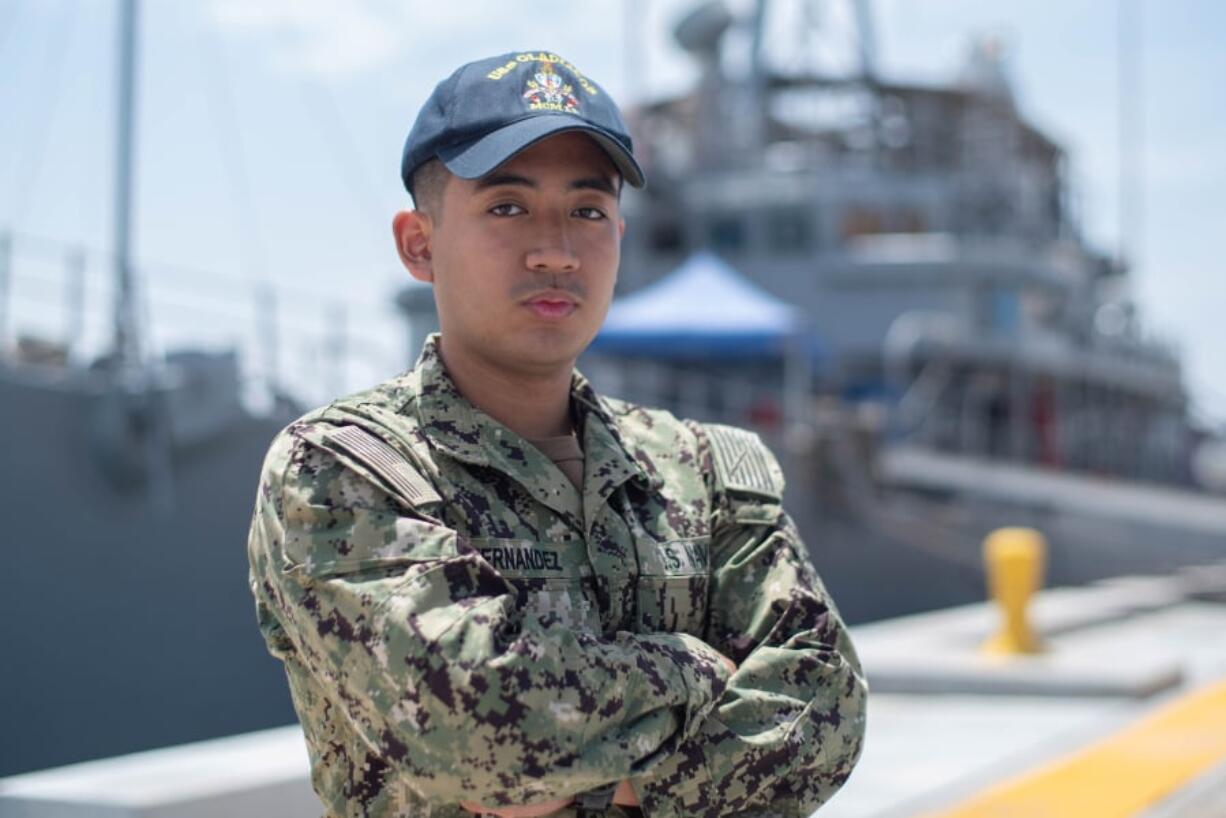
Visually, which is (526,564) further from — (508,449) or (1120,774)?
(1120,774)

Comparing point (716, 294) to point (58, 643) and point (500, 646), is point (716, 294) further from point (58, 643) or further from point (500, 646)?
point (500, 646)

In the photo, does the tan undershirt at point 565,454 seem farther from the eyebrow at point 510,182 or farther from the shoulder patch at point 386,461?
the eyebrow at point 510,182

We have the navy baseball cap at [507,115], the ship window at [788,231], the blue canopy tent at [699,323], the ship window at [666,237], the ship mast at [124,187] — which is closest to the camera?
the navy baseball cap at [507,115]

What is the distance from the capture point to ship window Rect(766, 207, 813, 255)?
68.5ft

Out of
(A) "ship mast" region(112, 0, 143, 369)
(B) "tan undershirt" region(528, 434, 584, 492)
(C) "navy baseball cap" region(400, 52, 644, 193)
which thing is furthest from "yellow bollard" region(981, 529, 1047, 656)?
(C) "navy baseball cap" region(400, 52, 644, 193)

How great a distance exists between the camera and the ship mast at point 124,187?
8.12 metres

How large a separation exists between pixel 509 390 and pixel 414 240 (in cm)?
25

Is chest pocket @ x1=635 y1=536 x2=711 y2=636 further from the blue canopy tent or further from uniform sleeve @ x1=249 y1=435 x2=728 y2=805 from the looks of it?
the blue canopy tent

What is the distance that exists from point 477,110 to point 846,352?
18.7m

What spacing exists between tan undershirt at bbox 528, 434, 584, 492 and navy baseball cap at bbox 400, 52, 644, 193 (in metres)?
A: 0.37

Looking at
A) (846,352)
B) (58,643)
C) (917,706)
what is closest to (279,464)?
(917,706)

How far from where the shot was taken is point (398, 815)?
1488 millimetres

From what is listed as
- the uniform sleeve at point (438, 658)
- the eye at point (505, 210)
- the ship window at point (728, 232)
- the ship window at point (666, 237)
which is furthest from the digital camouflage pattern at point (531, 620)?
the ship window at point (666, 237)

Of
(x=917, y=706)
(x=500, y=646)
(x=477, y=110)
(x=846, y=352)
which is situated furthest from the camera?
(x=846, y=352)
